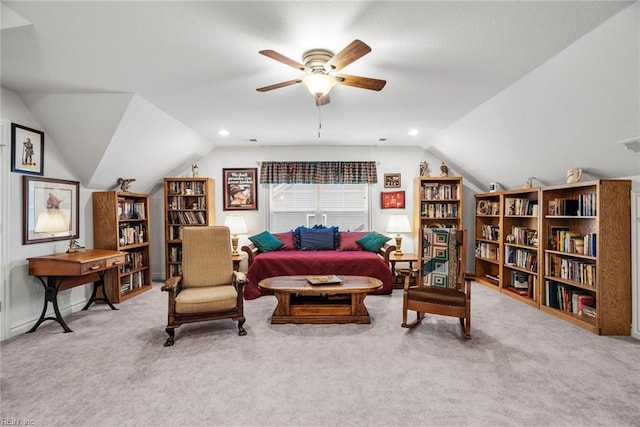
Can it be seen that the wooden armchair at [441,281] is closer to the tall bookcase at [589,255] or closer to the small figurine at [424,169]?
the tall bookcase at [589,255]

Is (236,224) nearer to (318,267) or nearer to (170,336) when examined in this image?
(318,267)

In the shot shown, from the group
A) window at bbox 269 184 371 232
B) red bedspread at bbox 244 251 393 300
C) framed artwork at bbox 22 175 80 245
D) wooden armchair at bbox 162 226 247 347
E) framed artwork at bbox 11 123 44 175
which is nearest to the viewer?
wooden armchair at bbox 162 226 247 347

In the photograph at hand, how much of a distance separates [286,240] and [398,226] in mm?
1879

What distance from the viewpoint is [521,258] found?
14.2ft

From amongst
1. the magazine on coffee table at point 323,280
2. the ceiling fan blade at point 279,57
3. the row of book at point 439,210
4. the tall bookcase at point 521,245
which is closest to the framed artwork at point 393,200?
the row of book at point 439,210

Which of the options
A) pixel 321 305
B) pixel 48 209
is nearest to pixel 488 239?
pixel 321 305

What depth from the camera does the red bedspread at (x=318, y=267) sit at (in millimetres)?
4457

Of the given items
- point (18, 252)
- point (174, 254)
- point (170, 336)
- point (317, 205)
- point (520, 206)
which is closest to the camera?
point (170, 336)

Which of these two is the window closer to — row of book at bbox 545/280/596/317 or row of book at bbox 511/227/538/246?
row of book at bbox 511/227/538/246

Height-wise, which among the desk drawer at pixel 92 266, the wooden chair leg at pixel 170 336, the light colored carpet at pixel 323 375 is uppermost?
the desk drawer at pixel 92 266

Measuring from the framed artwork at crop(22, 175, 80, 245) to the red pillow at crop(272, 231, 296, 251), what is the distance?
108 inches

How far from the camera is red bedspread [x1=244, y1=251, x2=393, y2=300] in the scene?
446cm

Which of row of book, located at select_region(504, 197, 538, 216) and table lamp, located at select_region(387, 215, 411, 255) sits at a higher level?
row of book, located at select_region(504, 197, 538, 216)

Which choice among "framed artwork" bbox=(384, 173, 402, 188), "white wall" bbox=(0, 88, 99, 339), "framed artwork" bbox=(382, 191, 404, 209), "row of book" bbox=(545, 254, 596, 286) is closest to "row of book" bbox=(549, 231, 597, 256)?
"row of book" bbox=(545, 254, 596, 286)
